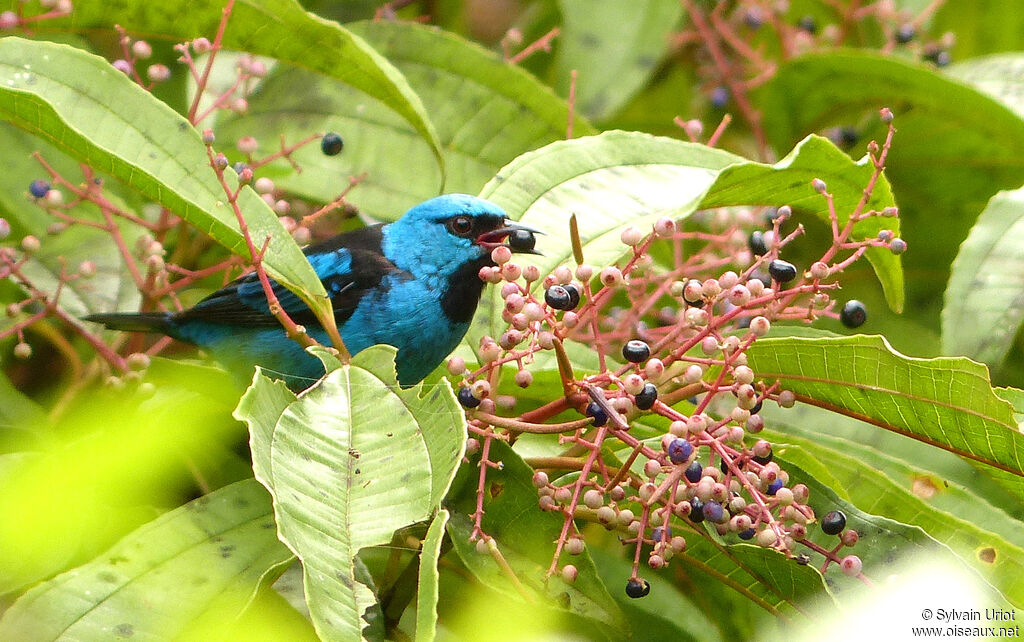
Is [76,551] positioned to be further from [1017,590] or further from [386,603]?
[1017,590]

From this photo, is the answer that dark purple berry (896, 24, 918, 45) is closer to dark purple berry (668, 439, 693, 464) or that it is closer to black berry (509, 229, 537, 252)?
black berry (509, 229, 537, 252)

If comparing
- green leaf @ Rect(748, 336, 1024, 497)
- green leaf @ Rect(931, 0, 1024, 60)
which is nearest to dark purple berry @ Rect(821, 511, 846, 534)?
green leaf @ Rect(748, 336, 1024, 497)

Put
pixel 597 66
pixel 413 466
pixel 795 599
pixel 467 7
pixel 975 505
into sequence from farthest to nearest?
pixel 467 7 < pixel 597 66 < pixel 975 505 < pixel 795 599 < pixel 413 466

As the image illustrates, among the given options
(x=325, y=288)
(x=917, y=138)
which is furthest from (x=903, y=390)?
(x=917, y=138)

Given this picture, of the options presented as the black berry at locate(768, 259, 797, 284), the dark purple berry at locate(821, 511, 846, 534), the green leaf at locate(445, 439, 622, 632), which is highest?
the black berry at locate(768, 259, 797, 284)

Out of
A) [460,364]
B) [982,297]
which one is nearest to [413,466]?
[460,364]
